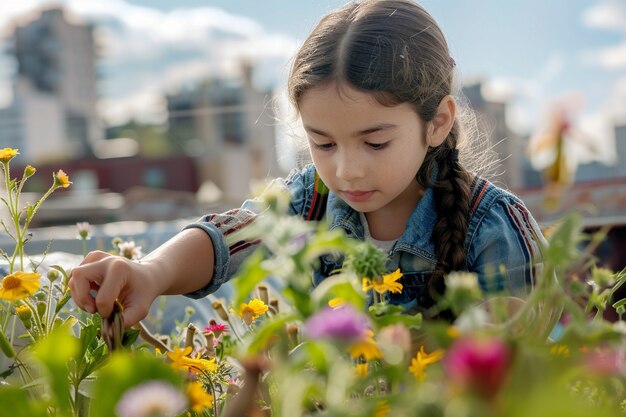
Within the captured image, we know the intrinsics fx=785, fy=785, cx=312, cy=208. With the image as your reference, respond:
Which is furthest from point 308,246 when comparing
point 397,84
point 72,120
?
point 72,120

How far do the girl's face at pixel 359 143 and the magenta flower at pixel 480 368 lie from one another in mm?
758

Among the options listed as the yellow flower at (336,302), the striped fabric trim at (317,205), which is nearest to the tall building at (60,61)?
the striped fabric trim at (317,205)

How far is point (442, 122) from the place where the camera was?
1187 mm

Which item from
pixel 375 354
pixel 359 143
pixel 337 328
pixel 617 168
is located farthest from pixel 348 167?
pixel 617 168

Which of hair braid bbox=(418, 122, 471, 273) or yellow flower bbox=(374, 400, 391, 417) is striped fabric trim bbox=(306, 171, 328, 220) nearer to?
hair braid bbox=(418, 122, 471, 273)

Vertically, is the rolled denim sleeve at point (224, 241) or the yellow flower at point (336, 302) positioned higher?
the yellow flower at point (336, 302)

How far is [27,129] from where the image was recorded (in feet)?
89.3

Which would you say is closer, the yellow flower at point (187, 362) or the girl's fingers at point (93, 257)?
the yellow flower at point (187, 362)

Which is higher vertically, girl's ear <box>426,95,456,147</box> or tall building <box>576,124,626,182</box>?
girl's ear <box>426,95,456,147</box>

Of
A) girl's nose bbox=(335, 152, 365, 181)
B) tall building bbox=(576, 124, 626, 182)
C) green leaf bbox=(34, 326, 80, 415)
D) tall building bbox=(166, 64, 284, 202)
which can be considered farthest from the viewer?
tall building bbox=(166, 64, 284, 202)

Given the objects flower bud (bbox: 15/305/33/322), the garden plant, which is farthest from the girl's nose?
the garden plant

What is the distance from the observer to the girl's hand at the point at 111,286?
27.4 inches

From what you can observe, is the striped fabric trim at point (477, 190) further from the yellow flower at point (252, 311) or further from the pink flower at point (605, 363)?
the pink flower at point (605, 363)

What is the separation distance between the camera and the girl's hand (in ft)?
2.28
